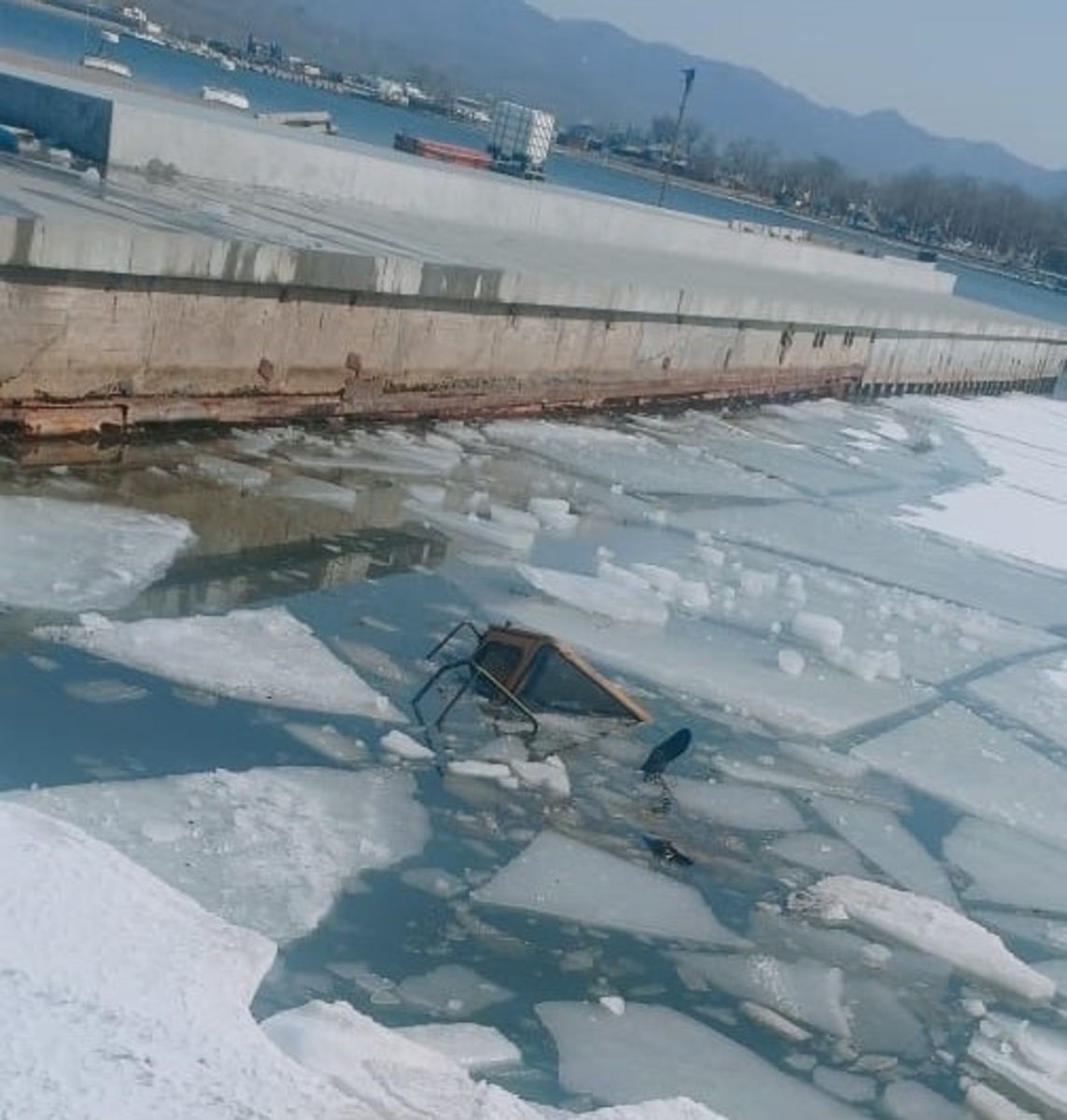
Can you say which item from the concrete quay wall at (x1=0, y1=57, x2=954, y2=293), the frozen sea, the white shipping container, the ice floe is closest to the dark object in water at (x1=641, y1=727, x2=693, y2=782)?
the frozen sea

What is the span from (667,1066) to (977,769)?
332 cm

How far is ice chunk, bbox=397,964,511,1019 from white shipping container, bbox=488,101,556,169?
81.3 ft

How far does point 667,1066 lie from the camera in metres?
4.05

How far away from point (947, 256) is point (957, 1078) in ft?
290

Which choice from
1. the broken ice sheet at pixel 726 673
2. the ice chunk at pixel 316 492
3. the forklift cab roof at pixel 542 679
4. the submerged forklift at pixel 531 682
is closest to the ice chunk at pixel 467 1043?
the submerged forklift at pixel 531 682

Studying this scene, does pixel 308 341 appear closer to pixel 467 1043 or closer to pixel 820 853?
pixel 820 853

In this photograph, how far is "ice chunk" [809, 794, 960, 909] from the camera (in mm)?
5582

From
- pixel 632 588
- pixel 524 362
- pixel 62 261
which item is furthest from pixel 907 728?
pixel 524 362

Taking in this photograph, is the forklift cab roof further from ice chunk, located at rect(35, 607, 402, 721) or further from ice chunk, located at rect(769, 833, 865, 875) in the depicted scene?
ice chunk, located at rect(769, 833, 865, 875)

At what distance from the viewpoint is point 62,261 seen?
28.9 feet

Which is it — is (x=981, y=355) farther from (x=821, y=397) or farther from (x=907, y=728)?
(x=907, y=728)

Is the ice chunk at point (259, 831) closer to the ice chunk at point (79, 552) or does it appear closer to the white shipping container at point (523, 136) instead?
the ice chunk at point (79, 552)

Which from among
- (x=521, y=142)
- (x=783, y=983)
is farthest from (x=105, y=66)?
(x=783, y=983)

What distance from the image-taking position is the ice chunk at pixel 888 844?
220 inches
